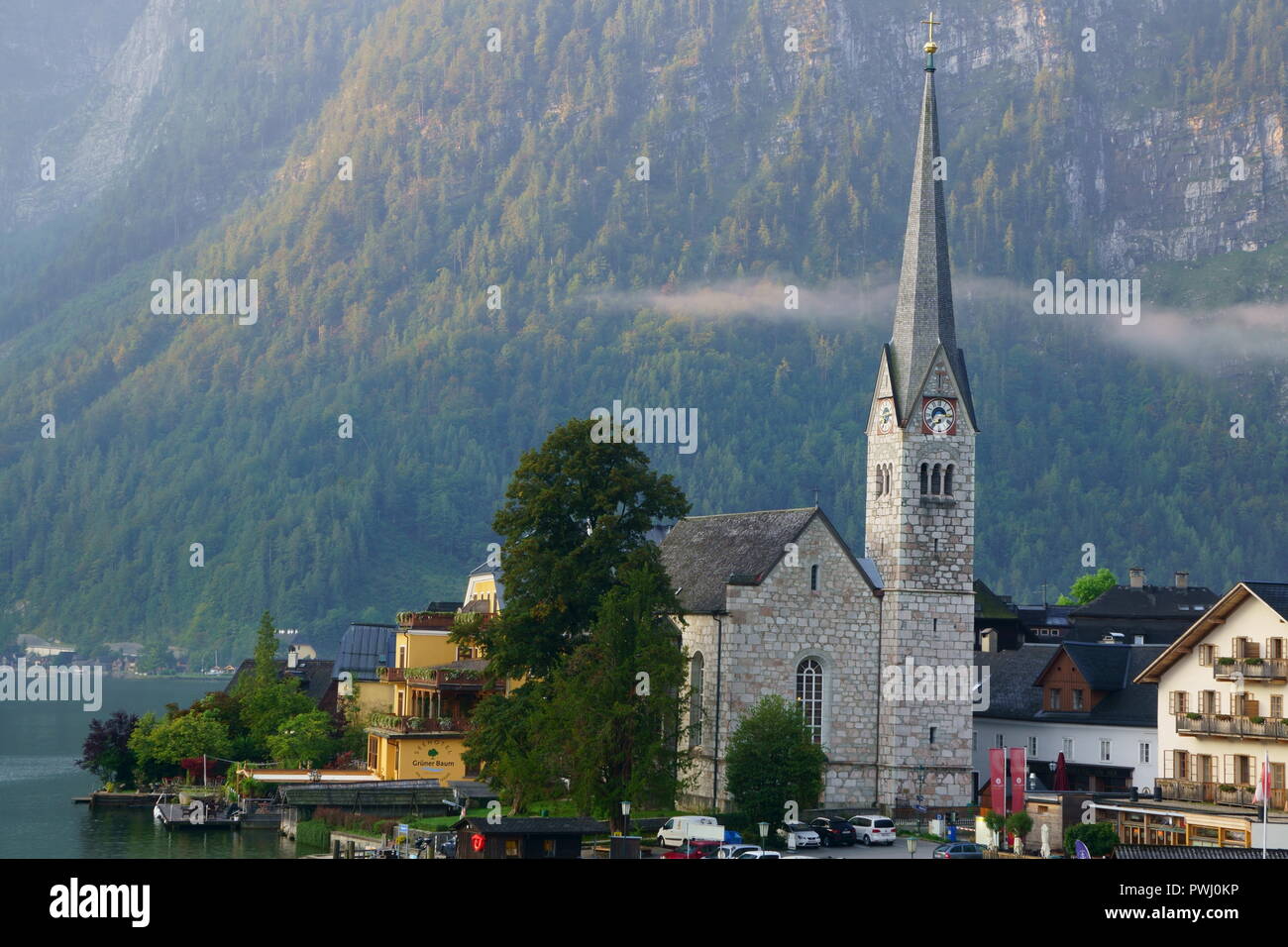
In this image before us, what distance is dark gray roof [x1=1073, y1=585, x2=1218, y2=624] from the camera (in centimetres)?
13488

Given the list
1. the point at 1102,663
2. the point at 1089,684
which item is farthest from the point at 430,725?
the point at 1102,663

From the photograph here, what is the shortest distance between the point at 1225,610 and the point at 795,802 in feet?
55.2

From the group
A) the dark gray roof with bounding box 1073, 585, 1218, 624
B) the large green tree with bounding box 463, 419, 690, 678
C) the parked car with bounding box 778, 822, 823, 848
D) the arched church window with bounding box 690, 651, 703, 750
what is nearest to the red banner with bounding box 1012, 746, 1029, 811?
the parked car with bounding box 778, 822, 823, 848

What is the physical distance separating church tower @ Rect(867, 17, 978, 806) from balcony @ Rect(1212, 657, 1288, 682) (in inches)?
600

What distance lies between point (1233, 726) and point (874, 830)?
1417 cm

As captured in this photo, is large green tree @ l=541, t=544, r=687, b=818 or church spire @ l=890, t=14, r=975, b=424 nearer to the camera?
large green tree @ l=541, t=544, r=687, b=818

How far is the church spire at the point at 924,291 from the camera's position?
8238cm

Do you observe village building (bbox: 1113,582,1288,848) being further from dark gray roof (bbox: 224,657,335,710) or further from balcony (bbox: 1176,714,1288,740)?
dark gray roof (bbox: 224,657,335,710)

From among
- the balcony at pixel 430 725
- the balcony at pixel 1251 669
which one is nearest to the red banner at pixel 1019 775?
the balcony at pixel 1251 669

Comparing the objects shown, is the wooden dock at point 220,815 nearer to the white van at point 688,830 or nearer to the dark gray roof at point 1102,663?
the white van at point 688,830

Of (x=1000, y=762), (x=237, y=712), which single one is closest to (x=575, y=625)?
(x=1000, y=762)

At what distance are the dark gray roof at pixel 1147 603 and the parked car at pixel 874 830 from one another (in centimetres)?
6420

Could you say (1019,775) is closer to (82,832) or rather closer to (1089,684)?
(1089,684)
